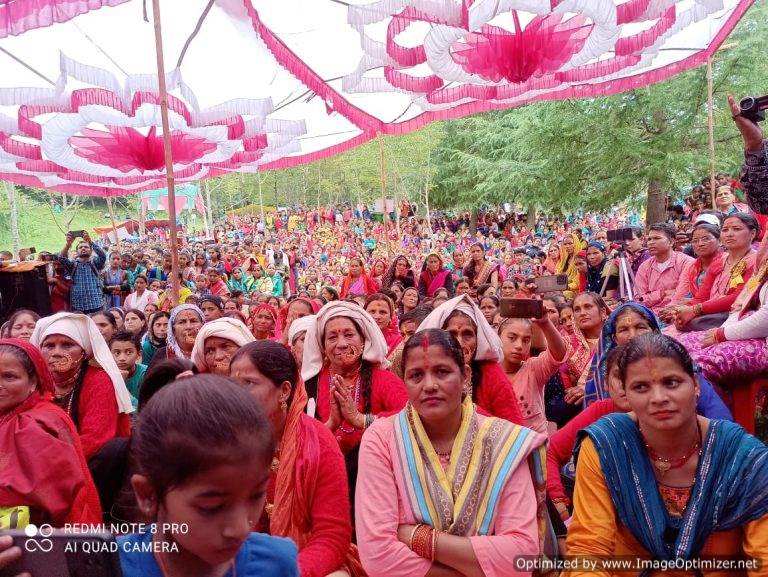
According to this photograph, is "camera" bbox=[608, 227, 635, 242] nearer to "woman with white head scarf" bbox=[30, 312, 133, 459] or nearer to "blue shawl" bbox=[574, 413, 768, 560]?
"blue shawl" bbox=[574, 413, 768, 560]

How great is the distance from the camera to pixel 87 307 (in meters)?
9.02

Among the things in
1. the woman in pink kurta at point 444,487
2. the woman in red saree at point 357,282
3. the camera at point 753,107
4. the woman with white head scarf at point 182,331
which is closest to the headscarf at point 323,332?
the woman in pink kurta at point 444,487

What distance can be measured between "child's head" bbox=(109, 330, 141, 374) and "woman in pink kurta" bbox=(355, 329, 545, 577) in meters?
2.58

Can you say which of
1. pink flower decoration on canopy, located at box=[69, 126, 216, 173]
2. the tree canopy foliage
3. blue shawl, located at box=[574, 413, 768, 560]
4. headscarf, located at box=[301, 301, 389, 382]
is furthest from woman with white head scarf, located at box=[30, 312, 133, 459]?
the tree canopy foliage

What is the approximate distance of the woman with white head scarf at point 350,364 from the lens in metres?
3.27

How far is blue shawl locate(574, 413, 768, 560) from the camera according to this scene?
1.87 meters

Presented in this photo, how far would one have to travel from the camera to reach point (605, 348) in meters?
3.29

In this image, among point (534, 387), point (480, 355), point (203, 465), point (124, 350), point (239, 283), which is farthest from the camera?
point (239, 283)

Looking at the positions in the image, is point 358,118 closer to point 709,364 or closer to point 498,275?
point 498,275

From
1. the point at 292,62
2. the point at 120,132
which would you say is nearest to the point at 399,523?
the point at 292,62

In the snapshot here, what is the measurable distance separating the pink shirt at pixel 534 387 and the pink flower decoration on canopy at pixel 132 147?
22.1ft

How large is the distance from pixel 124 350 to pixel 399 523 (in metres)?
2.86

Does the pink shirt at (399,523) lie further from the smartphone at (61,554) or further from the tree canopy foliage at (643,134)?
the tree canopy foliage at (643,134)

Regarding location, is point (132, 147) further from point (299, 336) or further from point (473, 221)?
point (473, 221)
